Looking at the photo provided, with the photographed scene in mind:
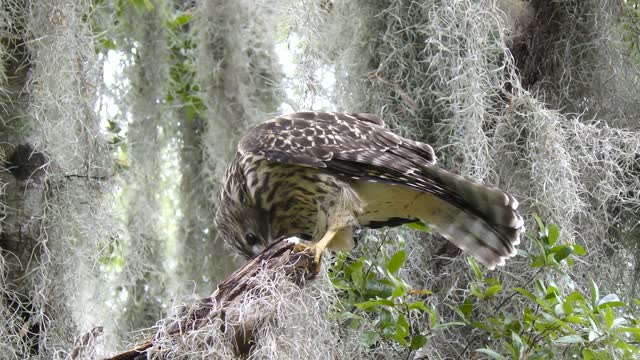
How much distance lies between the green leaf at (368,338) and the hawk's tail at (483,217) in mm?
630

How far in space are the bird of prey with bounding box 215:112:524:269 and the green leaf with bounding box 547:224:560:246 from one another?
0.30 meters

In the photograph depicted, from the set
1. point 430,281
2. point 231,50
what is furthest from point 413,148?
point 231,50

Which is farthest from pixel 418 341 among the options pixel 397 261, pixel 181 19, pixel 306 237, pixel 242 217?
pixel 181 19

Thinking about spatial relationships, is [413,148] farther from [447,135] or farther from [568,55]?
[568,55]

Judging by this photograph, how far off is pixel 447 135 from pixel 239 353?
1.72 metres

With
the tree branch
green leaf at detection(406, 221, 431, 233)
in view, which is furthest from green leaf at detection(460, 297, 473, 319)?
the tree branch

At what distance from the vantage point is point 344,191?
4340mm

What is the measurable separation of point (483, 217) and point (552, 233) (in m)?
0.47

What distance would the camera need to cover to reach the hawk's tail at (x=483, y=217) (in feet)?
13.5

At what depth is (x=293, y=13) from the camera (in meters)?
4.91

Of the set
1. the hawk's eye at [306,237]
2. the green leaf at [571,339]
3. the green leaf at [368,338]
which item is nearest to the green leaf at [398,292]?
the green leaf at [368,338]

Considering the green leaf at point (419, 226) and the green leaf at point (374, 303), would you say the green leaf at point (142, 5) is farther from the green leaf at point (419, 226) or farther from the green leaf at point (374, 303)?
the green leaf at point (374, 303)

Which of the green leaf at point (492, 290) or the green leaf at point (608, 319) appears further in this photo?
the green leaf at point (492, 290)

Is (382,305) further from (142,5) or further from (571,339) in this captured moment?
(142,5)
